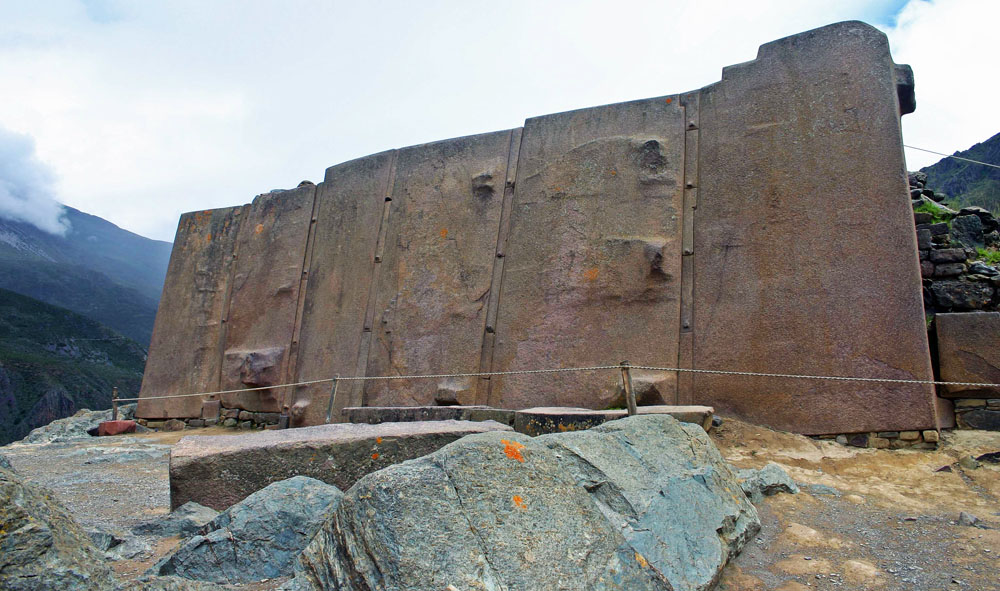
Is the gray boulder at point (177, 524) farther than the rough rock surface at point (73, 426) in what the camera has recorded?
No

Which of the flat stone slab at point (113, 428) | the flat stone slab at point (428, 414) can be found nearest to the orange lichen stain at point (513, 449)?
the flat stone slab at point (428, 414)

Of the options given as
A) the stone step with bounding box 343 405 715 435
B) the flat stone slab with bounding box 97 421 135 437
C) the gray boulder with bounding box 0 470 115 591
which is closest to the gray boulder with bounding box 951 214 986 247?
the stone step with bounding box 343 405 715 435

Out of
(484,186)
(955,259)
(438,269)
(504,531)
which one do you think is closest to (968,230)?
(955,259)

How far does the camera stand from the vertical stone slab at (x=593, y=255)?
5.45 metres

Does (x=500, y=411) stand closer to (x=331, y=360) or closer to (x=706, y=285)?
(x=706, y=285)

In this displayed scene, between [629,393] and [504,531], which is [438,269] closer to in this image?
[629,393]

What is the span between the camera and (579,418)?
4203 mm

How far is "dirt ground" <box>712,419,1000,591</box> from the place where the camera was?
2.47 meters

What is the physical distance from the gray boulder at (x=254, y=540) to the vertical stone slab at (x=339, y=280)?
4.17 meters

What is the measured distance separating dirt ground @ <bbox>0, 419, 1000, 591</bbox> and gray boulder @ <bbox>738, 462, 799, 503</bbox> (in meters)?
0.06

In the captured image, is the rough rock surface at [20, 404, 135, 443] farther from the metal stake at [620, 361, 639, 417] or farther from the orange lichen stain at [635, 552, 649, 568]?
the orange lichen stain at [635, 552, 649, 568]

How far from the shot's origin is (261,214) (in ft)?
Answer: 29.1

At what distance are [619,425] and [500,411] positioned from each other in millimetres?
1662

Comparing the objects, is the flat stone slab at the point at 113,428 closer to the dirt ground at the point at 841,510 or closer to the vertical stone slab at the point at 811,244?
the dirt ground at the point at 841,510
